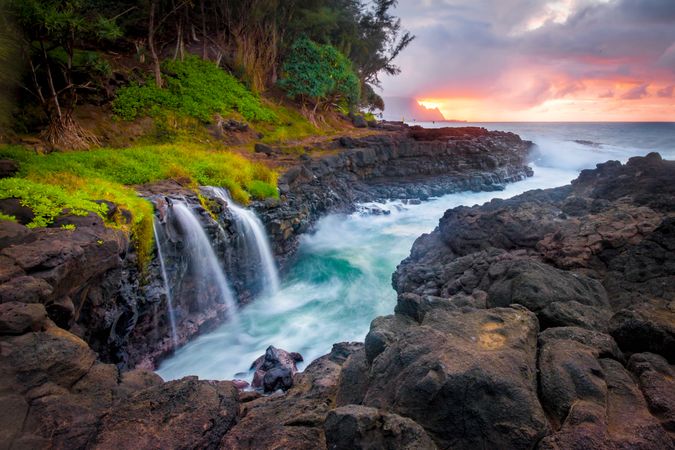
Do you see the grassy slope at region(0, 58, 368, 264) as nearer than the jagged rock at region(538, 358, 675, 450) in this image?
No

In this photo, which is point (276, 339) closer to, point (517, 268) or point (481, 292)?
point (481, 292)

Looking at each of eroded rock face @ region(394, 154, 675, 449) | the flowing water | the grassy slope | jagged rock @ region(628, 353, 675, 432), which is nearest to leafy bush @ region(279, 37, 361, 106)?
the grassy slope

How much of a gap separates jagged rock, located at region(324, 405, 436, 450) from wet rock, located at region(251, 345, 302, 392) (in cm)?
458

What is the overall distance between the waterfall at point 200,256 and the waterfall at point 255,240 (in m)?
1.61

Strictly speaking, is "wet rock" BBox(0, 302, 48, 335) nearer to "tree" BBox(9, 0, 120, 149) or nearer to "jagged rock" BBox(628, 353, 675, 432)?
"jagged rock" BBox(628, 353, 675, 432)

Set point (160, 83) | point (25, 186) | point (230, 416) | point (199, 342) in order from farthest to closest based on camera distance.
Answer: point (160, 83)
point (199, 342)
point (25, 186)
point (230, 416)

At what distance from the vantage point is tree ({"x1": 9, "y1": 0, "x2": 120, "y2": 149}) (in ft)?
43.0

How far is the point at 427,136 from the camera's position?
119 feet

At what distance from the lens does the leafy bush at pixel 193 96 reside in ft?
69.2

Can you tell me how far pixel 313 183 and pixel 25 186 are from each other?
47.8 ft

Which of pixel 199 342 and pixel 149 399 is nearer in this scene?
pixel 149 399

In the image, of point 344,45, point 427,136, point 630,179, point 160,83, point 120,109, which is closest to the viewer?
point 630,179

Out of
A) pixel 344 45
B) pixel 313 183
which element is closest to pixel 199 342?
pixel 313 183

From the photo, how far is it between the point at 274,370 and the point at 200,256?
5116mm
